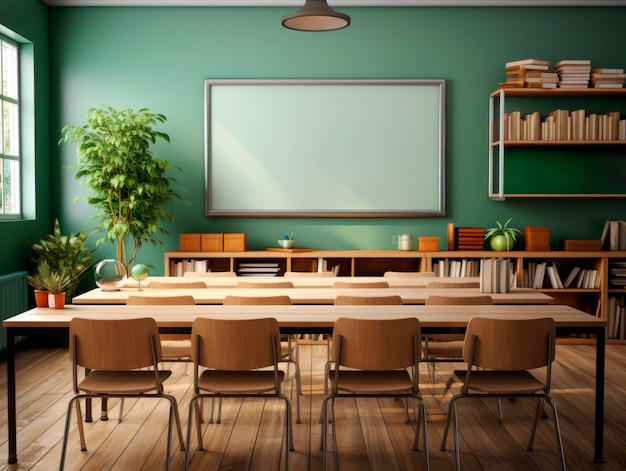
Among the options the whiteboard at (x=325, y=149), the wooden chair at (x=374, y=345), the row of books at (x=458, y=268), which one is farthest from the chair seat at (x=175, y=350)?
the row of books at (x=458, y=268)

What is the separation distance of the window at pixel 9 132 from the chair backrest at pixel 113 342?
147 inches

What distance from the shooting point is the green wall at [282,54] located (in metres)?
7.34

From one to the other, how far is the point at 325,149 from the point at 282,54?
3.70 feet

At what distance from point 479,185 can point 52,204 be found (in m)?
4.70

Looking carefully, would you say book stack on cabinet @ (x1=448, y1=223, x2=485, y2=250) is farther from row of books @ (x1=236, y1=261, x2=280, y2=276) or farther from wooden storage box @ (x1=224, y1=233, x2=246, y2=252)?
wooden storage box @ (x1=224, y1=233, x2=246, y2=252)

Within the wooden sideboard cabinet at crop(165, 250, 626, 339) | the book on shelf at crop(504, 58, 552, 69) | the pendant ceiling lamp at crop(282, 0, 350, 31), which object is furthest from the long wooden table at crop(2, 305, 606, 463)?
the book on shelf at crop(504, 58, 552, 69)

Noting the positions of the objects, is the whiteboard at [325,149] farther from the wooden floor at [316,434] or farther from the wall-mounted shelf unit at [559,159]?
the wooden floor at [316,434]

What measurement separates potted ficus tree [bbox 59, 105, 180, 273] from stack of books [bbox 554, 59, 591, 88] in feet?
13.4

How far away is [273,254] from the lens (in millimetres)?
6855

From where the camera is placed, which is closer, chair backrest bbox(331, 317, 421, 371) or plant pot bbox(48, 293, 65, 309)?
chair backrest bbox(331, 317, 421, 371)

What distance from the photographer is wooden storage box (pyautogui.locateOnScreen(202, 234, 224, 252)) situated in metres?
6.96

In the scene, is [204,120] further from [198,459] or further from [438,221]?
[198,459]

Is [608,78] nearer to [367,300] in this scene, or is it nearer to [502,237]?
[502,237]

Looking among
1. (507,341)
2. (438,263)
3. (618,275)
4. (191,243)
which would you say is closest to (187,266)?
(191,243)
